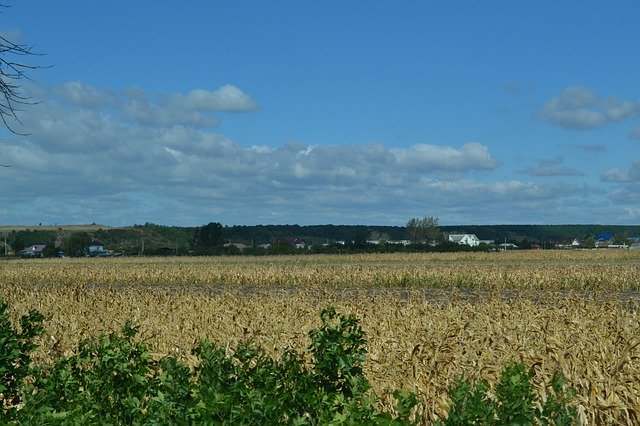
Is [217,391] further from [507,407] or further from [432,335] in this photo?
[432,335]

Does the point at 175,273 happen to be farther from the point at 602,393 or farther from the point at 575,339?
the point at 602,393

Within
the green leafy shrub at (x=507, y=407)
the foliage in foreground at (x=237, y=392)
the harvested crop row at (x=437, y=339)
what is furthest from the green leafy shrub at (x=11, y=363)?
the green leafy shrub at (x=507, y=407)

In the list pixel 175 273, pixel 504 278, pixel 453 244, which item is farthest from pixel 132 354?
pixel 453 244

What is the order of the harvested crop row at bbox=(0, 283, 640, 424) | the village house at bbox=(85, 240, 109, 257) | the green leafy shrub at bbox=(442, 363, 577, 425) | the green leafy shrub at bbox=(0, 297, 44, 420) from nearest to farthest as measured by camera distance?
the green leafy shrub at bbox=(442, 363, 577, 425)
the green leafy shrub at bbox=(0, 297, 44, 420)
the harvested crop row at bbox=(0, 283, 640, 424)
the village house at bbox=(85, 240, 109, 257)

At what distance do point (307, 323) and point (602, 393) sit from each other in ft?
22.2

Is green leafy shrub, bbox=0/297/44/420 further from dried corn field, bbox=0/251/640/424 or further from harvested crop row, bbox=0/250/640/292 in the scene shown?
harvested crop row, bbox=0/250/640/292

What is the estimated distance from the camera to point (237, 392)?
23.1 feet

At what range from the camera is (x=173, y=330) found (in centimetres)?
1506

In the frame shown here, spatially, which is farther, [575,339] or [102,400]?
[575,339]

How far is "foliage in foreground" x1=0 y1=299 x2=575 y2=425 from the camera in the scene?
21.5 feet

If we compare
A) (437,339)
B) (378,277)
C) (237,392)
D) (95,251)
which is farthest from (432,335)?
(95,251)

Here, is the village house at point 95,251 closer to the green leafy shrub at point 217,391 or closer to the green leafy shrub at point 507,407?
the green leafy shrub at point 217,391

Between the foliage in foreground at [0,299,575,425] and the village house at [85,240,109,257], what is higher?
the village house at [85,240,109,257]

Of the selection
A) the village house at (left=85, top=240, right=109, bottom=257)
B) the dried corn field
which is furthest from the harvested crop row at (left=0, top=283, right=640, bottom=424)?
the village house at (left=85, top=240, right=109, bottom=257)
